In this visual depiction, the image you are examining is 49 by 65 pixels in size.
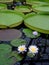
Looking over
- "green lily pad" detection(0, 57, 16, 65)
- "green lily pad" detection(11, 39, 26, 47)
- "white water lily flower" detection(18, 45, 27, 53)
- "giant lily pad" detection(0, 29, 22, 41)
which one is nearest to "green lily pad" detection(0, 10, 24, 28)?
"giant lily pad" detection(0, 29, 22, 41)

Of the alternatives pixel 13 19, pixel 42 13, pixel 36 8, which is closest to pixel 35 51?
pixel 13 19

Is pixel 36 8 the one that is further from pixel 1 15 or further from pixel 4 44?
pixel 4 44

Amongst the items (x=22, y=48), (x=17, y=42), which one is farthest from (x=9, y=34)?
(x=22, y=48)

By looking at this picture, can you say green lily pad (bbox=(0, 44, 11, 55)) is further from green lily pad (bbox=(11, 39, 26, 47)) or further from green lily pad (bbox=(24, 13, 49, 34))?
green lily pad (bbox=(24, 13, 49, 34))

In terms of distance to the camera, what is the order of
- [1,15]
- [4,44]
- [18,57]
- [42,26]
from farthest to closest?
[1,15] < [42,26] < [4,44] < [18,57]

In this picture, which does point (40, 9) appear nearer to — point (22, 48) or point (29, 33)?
point (29, 33)

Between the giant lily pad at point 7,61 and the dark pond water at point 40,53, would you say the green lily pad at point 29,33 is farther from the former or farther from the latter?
the giant lily pad at point 7,61
